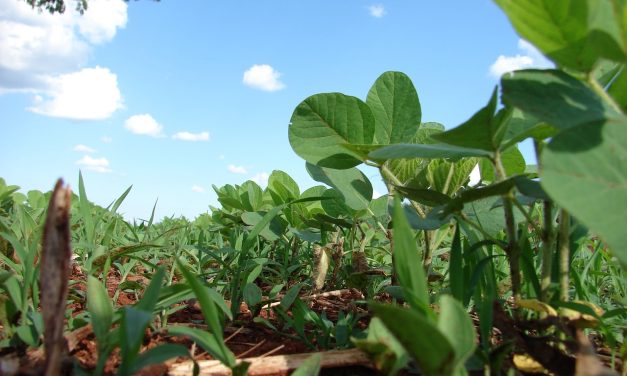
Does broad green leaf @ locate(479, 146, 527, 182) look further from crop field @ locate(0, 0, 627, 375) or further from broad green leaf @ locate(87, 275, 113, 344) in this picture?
broad green leaf @ locate(87, 275, 113, 344)

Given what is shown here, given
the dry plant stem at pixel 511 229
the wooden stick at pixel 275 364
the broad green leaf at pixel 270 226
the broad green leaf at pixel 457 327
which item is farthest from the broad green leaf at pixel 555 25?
the broad green leaf at pixel 270 226

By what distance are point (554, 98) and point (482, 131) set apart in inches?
6.5

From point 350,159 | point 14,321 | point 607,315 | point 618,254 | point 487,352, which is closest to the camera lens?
point 618,254

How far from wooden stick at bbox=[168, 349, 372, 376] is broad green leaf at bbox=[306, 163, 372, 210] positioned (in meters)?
0.59

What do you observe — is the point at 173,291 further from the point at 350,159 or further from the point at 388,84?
the point at 388,84

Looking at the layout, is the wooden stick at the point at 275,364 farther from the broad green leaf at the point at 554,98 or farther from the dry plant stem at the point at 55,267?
the broad green leaf at the point at 554,98

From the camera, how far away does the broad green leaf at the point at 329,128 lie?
1.49m

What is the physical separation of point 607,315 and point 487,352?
339 mm

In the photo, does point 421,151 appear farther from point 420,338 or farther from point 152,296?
point 152,296

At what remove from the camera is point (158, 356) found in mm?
978

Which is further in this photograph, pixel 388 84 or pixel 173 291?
pixel 388 84

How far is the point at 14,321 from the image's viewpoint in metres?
1.33

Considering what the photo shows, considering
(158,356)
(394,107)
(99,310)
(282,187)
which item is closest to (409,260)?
(158,356)

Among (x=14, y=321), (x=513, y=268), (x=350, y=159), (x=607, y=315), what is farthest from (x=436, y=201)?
(x=14, y=321)
